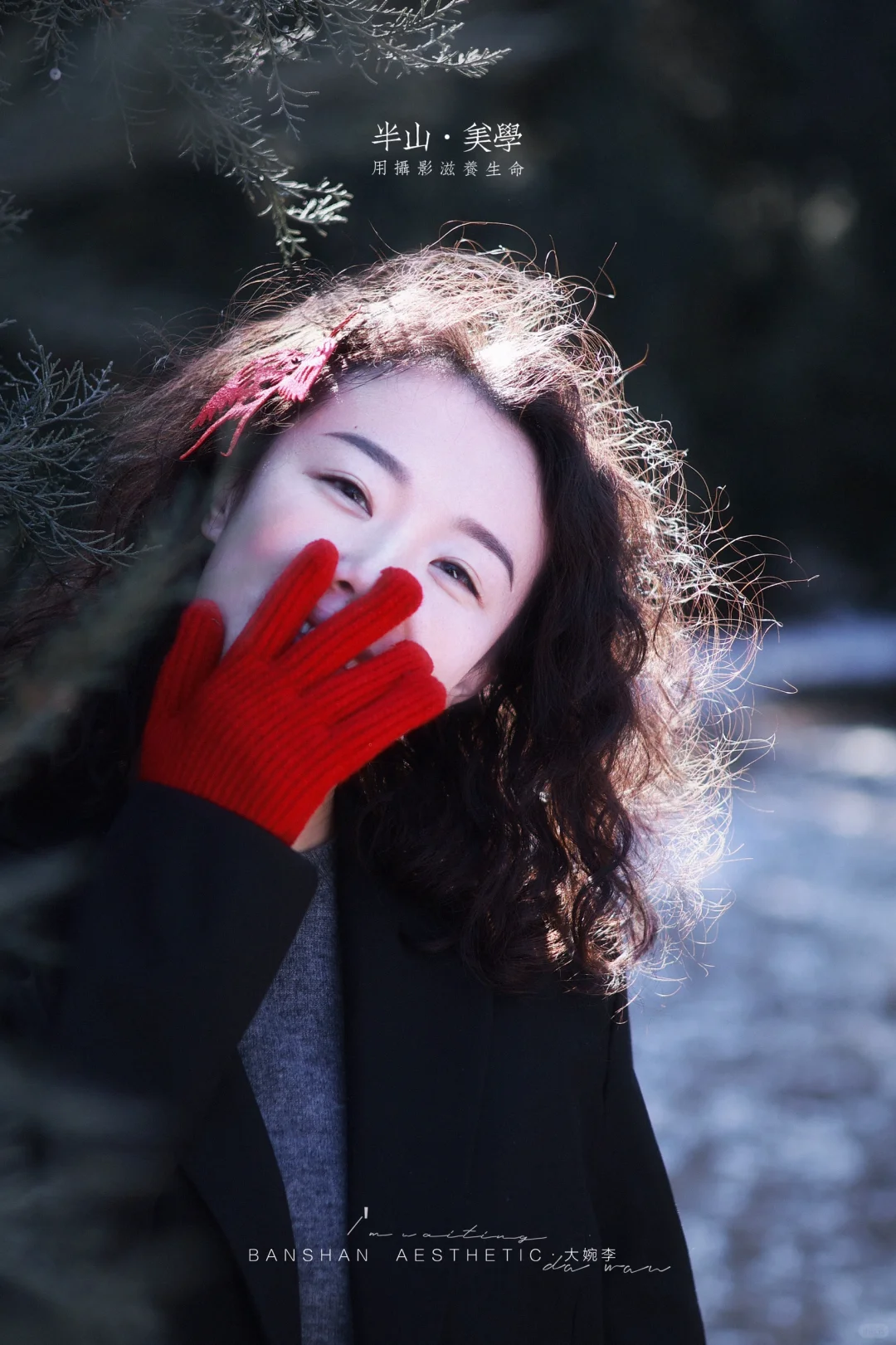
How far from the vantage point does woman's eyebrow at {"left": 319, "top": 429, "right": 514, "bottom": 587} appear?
1398 millimetres

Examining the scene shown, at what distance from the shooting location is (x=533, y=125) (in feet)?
22.4

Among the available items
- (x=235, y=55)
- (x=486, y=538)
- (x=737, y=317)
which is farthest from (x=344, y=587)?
(x=737, y=317)

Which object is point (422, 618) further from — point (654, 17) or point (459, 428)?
point (654, 17)

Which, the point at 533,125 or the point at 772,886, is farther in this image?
the point at 533,125

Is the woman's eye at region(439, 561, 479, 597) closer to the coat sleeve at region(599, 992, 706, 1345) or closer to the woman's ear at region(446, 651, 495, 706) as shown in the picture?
the woman's ear at region(446, 651, 495, 706)

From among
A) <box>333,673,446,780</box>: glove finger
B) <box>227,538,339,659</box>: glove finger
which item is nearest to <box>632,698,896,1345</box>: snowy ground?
<box>333,673,446,780</box>: glove finger

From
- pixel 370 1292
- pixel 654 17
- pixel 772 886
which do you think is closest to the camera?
pixel 370 1292

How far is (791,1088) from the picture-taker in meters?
4.12

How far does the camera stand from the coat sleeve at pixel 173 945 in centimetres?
107

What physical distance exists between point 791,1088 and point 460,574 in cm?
324

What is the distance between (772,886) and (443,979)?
Result: 175 inches

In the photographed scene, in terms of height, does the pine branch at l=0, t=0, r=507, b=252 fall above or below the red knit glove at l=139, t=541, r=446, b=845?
above

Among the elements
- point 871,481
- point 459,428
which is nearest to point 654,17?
point 871,481

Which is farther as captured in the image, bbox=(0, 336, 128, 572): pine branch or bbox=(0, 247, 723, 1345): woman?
bbox=(0, 247, 723, 1345): woman
